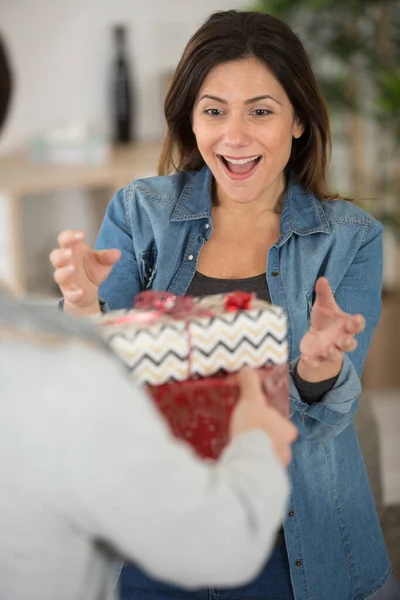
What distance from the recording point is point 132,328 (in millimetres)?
1081

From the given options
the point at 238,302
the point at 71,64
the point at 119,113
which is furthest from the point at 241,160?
the point at 71,64

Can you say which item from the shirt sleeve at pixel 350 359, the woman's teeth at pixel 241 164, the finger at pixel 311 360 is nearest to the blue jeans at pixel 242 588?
the shirt sleeve at pixel 350 359

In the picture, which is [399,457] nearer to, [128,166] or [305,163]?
[128,166]

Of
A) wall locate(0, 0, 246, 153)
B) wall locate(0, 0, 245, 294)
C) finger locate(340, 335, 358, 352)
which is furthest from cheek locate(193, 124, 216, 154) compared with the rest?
wall locate(0, 0, 246, 153)

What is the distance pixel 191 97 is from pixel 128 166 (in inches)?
107

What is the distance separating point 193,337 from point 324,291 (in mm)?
330

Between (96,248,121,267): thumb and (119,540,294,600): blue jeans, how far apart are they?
58 centimetres

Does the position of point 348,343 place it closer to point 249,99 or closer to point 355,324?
point 355,324

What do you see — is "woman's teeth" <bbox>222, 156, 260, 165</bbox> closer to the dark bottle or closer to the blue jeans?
the blue jeans

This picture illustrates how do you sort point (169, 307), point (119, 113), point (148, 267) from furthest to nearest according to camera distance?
1. point (119, 113)
2. point (148, 267)
3. point (169, 307)

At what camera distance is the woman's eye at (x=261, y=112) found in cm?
175

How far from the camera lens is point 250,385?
109 centimetres

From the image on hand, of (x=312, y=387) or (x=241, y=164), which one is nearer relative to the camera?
(x=312, y=387)

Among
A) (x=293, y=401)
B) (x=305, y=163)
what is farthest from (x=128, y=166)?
(x=293, y=401)
